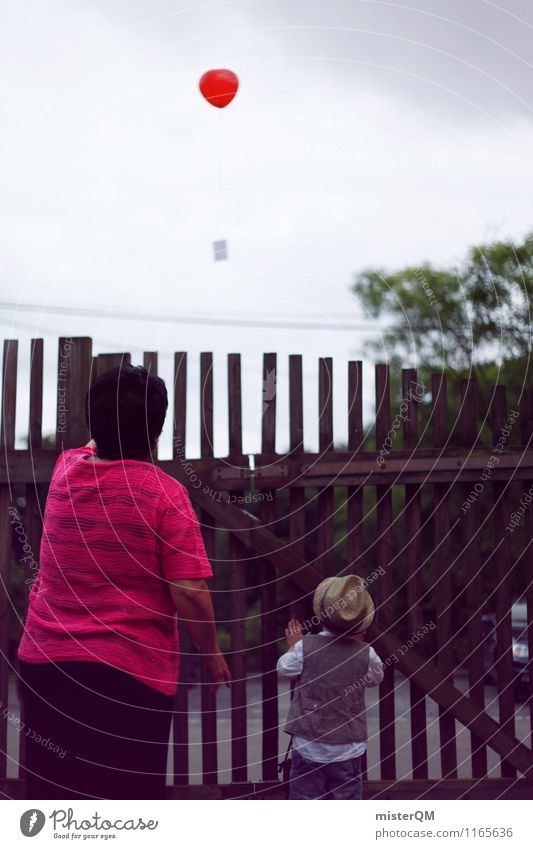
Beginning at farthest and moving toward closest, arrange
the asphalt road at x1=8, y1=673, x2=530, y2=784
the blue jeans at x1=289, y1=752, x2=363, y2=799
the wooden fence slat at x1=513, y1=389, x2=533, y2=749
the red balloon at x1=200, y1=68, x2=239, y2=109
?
the asphalt road at x1=8, y1=673, x2=530, y2=784 < the wooden fence slat at x1=513, y1=389, x2=533, y2=749 < the blue jeans at x1=289, y1=752, x2=363, y2=799 < the red balloon at x1=200, y1=68, x2=239, y2=109

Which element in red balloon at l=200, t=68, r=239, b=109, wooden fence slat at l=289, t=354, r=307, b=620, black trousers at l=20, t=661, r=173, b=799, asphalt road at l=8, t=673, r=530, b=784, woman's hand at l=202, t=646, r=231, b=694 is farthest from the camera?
asphalt road at l=8, t=673, r=530, b=784

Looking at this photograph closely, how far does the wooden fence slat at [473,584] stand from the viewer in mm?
3947

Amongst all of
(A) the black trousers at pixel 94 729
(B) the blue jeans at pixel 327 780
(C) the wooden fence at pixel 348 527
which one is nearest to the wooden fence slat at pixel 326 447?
(C) the wooden fence at pixel 348 527

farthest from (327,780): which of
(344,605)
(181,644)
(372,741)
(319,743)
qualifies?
(372,741)

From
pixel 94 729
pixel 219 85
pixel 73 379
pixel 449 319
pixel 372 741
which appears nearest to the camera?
pixel 94 729

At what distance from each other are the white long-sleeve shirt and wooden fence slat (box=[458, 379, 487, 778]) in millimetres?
455

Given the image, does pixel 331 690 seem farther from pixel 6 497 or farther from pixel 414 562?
pixel 6 497

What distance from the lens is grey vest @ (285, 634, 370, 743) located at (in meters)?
3.57

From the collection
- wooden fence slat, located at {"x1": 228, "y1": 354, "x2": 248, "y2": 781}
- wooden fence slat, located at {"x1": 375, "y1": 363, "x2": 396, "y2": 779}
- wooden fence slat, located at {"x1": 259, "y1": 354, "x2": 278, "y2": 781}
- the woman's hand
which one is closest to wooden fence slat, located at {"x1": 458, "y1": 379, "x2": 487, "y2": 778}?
wooden fence slat, located at {"x1": 375, "y1": 363, "x2": 396, "y2": 779}

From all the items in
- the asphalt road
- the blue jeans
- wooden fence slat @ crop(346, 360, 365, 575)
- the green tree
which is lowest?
the asphalt road

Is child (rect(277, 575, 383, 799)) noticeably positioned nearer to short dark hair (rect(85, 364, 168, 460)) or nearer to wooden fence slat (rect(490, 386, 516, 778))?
wooden fence slat (rect(490, 386, 516, 778))

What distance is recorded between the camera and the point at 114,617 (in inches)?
98.0

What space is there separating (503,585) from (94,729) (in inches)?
84.4

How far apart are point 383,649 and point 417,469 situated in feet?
2.59
